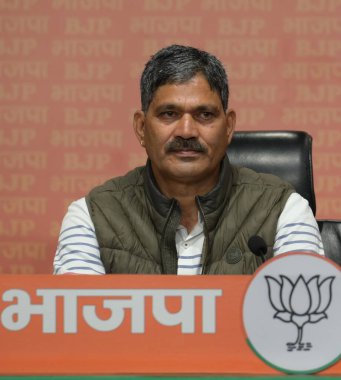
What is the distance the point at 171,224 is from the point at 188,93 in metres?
0.26

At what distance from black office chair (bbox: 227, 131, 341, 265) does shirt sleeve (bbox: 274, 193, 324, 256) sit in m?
0.32

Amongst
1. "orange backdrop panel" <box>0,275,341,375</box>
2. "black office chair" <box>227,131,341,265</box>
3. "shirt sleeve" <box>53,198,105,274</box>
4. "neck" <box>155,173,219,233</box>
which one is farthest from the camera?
"black office chair" <box>227,131,341,265</box>

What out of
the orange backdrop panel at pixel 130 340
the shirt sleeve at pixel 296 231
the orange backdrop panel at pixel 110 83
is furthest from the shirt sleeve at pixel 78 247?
the orange backdrop panel at pixel 110 83

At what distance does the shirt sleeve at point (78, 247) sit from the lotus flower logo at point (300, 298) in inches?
22.2

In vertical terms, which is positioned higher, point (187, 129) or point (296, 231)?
point (187, 129)

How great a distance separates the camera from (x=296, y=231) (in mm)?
1370

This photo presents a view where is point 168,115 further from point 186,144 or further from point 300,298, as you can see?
point 300,298

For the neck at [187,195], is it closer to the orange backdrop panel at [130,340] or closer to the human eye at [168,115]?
the human eye at [168,115]

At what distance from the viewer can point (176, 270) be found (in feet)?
4.51

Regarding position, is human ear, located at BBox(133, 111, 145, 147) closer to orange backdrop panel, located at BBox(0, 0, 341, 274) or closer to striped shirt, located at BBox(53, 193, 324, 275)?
striped shirt, located at BBox(53, 193, 324, 275)

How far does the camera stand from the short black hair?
4.52ft

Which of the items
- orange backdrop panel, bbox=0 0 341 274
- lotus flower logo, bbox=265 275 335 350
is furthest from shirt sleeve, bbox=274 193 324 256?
orange backdrop panel, bbox=0 0 341 274

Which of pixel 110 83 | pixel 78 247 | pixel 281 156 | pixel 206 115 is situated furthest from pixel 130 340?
pixel 110 83

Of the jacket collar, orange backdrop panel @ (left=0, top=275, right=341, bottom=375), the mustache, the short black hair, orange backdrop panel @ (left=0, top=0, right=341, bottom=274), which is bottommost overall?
orange backdrop panel @ (left=0, top=275, right=341, bottom=375)
